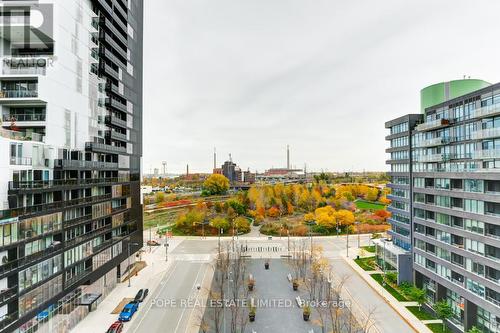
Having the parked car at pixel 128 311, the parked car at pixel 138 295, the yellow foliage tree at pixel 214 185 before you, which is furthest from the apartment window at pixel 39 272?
the yellow foliage tree at pixel 214 185

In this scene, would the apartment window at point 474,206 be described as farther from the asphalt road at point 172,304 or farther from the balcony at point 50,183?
the balcony at point 50,183

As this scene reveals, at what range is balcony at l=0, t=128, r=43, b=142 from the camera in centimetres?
2502

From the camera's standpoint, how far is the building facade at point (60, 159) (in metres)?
24.7

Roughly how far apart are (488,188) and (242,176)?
14810cm

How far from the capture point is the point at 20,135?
87.8ft

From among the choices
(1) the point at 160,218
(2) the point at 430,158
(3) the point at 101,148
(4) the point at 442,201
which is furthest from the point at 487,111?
(1) the point at 160,218

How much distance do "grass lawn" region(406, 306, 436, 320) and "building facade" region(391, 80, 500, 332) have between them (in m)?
2.16

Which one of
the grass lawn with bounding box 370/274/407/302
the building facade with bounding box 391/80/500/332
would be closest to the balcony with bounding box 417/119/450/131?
the building facade with bounding box 391/80/500/332

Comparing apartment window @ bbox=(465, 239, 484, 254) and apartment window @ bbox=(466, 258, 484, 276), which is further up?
apartment window @ bbox=(465, 239, 484, 254)

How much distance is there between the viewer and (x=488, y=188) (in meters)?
26.8

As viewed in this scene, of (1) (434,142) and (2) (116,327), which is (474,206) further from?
(2) (116,327)

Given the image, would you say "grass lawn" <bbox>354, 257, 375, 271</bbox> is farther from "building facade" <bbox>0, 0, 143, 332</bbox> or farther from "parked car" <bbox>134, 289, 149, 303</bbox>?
"building facade" <bbox>0, 0, 143, 332</bbox>

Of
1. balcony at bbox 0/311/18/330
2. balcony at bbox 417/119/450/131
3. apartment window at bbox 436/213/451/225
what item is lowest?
balcony at bbox 0/311/18/330

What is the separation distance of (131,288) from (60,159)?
64.2ft
